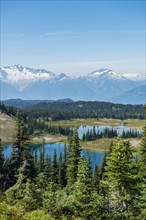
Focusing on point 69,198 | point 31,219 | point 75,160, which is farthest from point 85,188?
point 75,160

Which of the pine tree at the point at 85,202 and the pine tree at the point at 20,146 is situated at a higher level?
the pine tree at the point at 20,146

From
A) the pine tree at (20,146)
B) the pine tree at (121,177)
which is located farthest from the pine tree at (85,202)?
the pine tree at (20,146)

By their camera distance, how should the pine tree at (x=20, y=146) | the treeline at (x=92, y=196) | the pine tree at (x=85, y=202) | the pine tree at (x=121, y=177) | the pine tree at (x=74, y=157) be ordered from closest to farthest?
the treeline at (x=92, y=196) → the pine tree at (x=85, y=202) → the pine tree at (x=121, y=177) → the pine tree at (x=20, y=146) → the pine tree at (x=74, y=157)

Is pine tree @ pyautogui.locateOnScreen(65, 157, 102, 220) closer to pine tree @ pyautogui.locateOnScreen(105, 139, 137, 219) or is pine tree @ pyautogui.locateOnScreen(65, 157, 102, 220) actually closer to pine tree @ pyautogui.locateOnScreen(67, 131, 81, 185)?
pine tree @ pyautogui.locateOnScreen(105, 139, 137, 219)

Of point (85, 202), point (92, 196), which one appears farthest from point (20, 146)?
point (92, 196)

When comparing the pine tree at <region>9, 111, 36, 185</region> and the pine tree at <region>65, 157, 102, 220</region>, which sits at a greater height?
the pine tree at <region>9, 111, 36, 185</region>

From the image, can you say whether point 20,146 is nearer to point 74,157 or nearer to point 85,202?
point 74,157

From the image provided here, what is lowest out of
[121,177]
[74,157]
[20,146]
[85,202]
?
[74,157]

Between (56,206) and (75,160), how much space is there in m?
35.5

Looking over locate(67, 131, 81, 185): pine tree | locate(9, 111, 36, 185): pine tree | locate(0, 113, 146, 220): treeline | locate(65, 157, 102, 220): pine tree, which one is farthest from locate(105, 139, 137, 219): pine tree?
locate(67, 131, 81, 185): pine tree

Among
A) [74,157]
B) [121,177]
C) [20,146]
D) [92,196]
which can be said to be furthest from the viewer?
[74,157]

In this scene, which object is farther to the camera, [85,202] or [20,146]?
[20,146]

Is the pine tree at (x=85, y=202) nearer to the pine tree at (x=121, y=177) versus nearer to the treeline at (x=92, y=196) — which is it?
the treeline at (x=92, y=196)

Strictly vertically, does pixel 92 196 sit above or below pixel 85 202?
above
